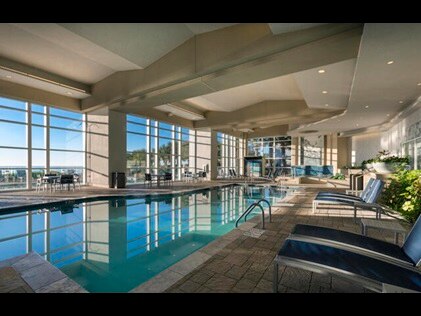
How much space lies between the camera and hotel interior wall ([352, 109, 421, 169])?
8633 mm

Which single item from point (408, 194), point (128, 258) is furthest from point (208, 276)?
point (408, 194)

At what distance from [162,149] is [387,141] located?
13079mm

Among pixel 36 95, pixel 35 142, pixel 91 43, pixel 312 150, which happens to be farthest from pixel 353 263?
pixel 312 150

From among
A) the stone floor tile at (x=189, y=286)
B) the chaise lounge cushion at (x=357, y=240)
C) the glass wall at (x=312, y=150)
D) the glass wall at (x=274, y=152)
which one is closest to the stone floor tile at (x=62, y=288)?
the stone floor tile at (x=189, y=286)

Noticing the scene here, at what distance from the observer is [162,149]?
15023 mm

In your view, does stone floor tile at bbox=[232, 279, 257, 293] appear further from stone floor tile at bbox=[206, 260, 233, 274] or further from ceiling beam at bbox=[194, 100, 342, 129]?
ceiling beam at bbox=[194, 100, 342, 129]

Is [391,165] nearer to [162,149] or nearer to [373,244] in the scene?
[373,244]

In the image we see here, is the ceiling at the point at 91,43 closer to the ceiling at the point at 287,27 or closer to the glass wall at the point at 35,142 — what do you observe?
Answer: the ceiling at the point at 287,27

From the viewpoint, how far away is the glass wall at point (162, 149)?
13211 mm

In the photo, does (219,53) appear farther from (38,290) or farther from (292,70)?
(38,290)

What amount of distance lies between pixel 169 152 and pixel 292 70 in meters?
10.9

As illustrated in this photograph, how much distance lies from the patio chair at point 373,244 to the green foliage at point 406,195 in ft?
9.36
